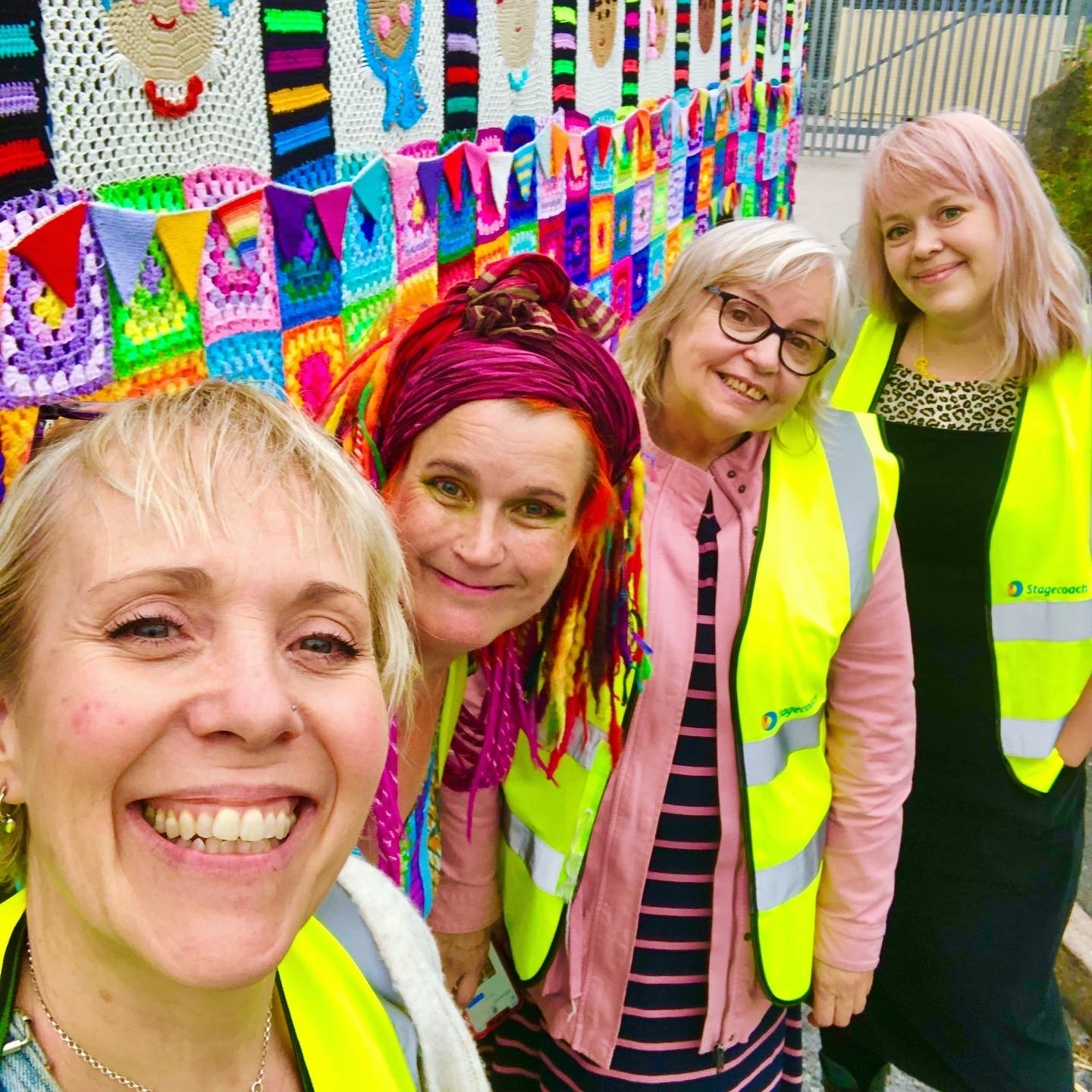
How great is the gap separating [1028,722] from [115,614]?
1785mm

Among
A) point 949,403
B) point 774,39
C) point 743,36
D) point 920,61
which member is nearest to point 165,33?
point 949,403

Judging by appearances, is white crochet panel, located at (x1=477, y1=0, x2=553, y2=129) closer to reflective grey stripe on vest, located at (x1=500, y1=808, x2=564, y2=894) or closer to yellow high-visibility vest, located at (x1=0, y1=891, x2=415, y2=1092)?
reflective grey stripe on vest, located at (x1=500, y1=808, x2=564, y2=894)

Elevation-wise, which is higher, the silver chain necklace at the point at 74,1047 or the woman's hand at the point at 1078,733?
the silver chain necklace at the point at 74,1047

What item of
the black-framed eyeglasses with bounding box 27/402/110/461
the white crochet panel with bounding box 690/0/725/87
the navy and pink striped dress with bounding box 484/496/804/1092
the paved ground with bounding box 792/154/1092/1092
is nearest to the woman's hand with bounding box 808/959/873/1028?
the navy and pink striped dress with bounding box 484/496/804/1092

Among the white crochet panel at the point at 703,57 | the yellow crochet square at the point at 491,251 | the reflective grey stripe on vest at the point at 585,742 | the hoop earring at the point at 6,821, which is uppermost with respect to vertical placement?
the white crochet panel at the point at 703,57

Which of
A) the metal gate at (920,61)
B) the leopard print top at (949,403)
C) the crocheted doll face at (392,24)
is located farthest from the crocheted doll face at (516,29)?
the metal gate at (920,61)

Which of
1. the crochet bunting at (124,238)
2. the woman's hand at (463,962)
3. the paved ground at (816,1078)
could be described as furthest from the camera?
the paved ground at (816,1078)

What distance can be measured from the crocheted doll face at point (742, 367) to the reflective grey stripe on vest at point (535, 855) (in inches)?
24.6

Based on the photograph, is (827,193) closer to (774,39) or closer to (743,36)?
(774,39)

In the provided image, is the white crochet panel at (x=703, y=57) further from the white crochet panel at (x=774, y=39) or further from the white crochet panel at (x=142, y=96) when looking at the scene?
the white crochet panel at (x=142, y=96)

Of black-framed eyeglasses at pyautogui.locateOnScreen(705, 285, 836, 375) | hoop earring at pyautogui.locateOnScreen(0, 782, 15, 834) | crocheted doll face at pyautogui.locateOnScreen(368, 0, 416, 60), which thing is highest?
crocheted doll face at pyautogui.locateOnScreen(368, 0, 416, 60)

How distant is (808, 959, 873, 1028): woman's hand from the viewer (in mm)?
1732

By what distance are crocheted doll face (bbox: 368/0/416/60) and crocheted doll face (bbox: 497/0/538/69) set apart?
16.5 inches

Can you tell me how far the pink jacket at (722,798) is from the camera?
155 centimetres
